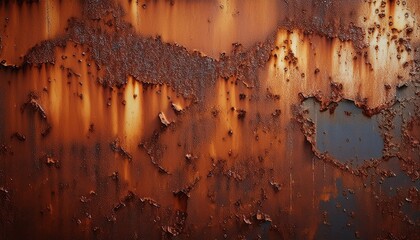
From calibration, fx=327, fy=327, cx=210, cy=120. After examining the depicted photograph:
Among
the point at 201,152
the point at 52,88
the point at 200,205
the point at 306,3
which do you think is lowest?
the point at 200,205

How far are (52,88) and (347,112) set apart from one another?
4.57 feet

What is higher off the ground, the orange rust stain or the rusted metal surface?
the orange rust stain

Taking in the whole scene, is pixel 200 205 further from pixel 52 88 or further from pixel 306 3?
pixel 306 3

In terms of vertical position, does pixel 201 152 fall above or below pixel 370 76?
below

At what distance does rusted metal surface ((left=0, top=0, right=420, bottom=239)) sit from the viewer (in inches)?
60.4

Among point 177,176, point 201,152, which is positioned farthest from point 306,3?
point 177,176

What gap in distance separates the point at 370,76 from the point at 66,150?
4.82 feet

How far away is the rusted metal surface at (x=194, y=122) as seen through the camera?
60.4 inches

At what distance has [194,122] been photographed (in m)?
1.55

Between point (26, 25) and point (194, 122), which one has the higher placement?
point (26, 25)

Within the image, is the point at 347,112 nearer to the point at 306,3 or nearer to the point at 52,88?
the point at 306,3

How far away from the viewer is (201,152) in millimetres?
1552

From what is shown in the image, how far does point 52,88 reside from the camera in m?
1.54

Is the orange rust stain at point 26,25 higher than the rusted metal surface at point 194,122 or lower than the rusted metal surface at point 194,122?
higher
